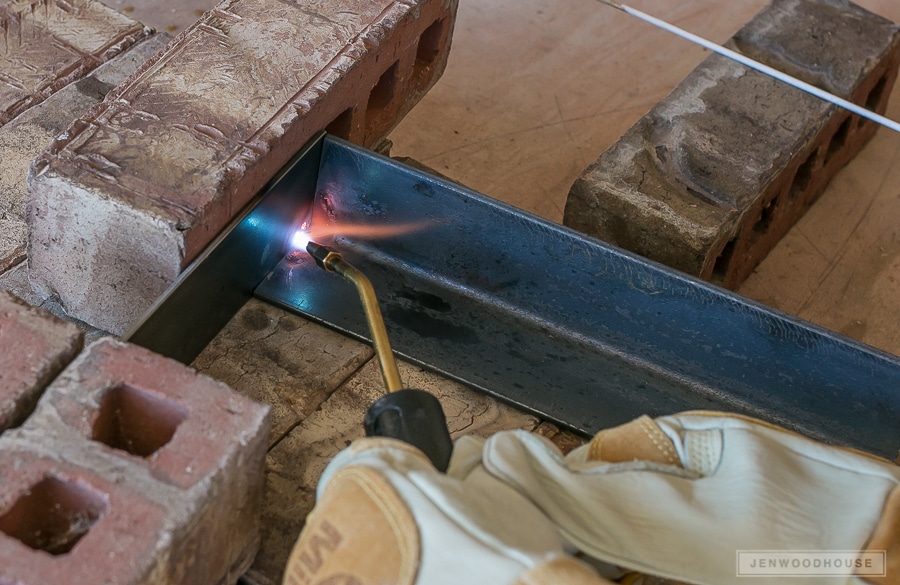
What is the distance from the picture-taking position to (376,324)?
2070mm

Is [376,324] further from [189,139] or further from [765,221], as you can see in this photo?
[765,221]

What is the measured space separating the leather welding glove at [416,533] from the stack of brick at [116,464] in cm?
21

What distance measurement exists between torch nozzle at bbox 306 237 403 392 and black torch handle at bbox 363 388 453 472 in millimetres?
130

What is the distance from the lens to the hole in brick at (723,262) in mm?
3519

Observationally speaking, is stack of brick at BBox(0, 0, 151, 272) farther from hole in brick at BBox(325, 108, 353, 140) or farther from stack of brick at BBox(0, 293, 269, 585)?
stack of brick at BBox(0, 293, 269, 585)

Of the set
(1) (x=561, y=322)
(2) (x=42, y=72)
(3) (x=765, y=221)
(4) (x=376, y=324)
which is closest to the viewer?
(4) (x=376, y=324)

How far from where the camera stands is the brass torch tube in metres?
1.96

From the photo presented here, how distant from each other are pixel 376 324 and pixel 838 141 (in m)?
2.83

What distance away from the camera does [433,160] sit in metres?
4.30


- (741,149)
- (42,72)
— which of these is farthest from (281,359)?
(741,149)

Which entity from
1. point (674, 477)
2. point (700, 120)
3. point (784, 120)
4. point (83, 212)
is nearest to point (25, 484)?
point (83, 212)

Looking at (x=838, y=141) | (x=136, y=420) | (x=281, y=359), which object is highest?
(x=136, y=420)

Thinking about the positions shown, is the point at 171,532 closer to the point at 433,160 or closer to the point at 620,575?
the point at 620,575

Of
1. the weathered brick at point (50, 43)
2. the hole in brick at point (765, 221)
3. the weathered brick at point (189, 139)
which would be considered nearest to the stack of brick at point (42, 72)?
the weathered brick at point (50, 43)
